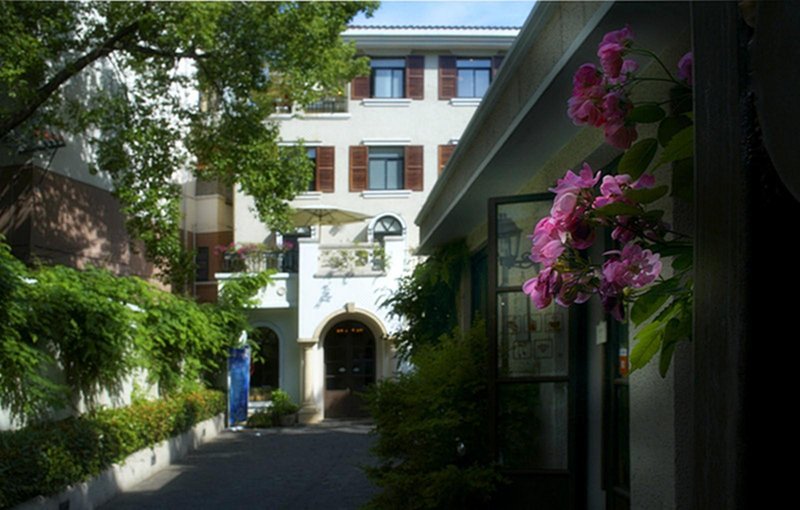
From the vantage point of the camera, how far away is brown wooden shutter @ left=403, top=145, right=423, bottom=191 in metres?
31.8

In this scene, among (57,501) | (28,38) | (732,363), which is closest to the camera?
(732,363)

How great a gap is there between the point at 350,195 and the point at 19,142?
1431cm

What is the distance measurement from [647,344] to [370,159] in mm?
29665

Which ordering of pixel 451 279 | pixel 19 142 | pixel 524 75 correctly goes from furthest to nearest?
pixel 19 142, pixel 451 279, pixel 524 75

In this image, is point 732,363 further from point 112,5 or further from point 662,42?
point 112,5

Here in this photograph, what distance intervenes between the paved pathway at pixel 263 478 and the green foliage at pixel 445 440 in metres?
3.11

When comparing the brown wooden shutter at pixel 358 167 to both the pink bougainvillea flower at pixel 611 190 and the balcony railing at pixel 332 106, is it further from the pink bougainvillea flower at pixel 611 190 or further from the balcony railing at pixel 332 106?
the pink bougainvillea flower at pixel 611 190

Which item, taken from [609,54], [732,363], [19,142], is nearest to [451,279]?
[19,142]

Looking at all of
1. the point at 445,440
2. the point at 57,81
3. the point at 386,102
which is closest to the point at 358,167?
the point at 386,102

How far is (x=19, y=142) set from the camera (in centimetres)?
1866

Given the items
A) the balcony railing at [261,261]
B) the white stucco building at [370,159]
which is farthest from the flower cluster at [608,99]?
the white stucco building at [370,159]

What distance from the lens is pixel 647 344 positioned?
9.23 ft

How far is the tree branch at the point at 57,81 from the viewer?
16.3 meters

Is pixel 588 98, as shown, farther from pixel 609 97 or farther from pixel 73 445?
pixel 73 445
